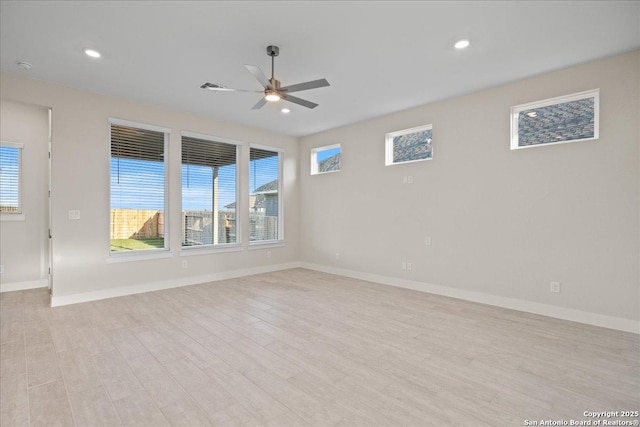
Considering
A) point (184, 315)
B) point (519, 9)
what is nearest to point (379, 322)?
point (184, 315)

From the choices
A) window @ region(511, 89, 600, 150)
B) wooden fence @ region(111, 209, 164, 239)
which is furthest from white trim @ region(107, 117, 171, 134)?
window @ region(511, 89, 600, 150)

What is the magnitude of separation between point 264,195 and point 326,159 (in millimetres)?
1566

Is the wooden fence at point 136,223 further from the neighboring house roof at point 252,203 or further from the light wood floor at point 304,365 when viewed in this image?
the neighboring house roof at point 252,203

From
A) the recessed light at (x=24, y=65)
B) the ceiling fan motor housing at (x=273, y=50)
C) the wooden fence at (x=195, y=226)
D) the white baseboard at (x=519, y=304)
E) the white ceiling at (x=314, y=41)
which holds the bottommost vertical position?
the white baseboard at (x=519, y=304)

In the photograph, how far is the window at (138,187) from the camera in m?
4.73

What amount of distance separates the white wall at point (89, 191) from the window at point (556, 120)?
16.7 ft

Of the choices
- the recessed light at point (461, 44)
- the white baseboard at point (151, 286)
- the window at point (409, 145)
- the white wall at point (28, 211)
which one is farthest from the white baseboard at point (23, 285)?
the recessed light at point (461, 44)

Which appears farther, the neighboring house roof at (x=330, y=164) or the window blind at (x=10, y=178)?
the neighboring house roof at (x=330, y=164)

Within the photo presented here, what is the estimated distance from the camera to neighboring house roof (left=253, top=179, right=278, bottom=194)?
654cm

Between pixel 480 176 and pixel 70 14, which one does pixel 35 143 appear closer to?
pixel 70 14

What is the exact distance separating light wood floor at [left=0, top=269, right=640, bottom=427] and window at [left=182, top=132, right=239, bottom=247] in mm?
1802

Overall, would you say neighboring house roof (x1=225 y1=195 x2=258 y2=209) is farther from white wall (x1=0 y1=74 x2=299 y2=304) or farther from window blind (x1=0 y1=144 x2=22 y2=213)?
window blind (x1=0 y1=144 x2=22 y2=213)

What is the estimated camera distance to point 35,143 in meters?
5.04

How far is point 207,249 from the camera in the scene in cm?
564
